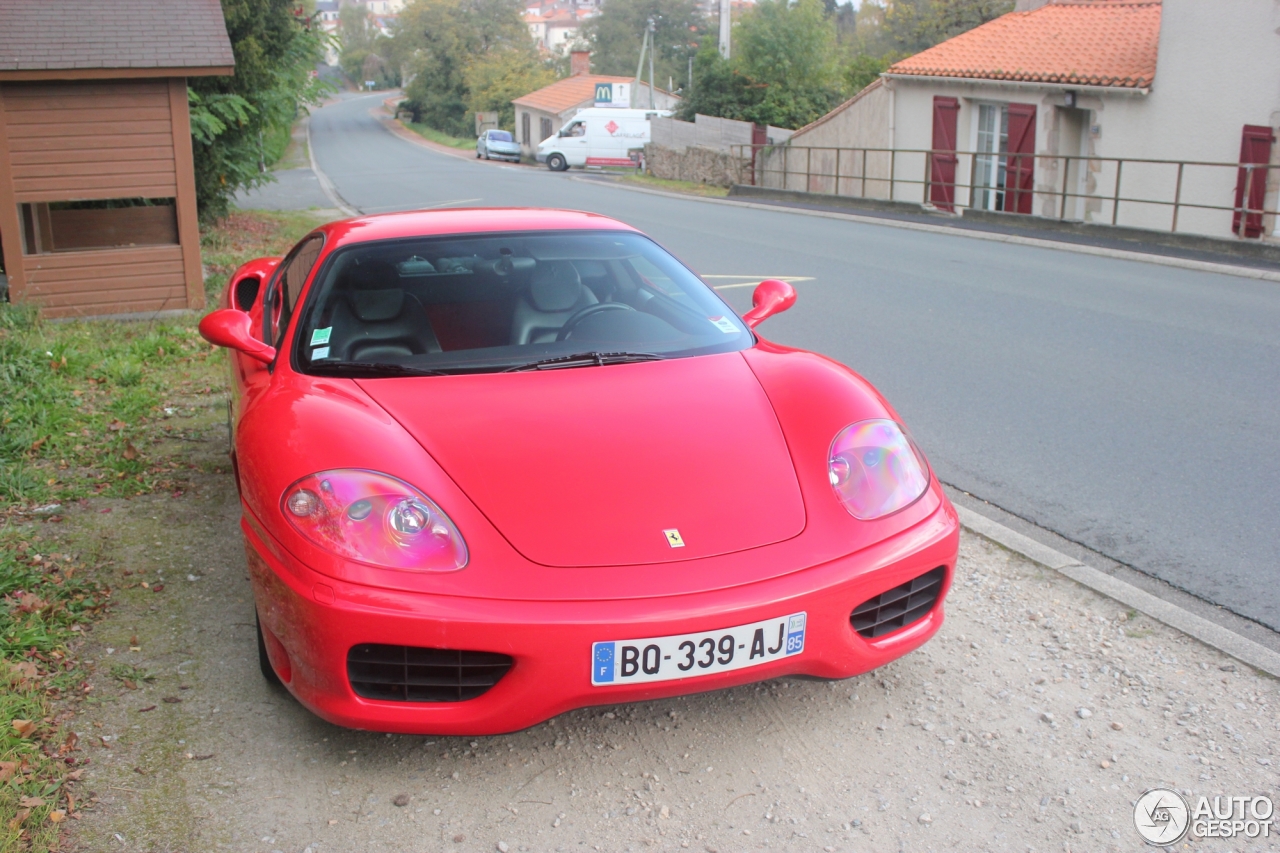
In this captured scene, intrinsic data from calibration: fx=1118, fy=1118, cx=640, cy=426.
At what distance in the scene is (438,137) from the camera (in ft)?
240

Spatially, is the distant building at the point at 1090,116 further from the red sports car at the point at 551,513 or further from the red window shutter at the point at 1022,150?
the red sports car at the point at 551,513

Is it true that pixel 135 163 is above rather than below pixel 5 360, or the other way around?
above

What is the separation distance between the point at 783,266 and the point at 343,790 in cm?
1092

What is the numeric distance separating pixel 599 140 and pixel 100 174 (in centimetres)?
3689

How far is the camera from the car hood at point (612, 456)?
286 cm

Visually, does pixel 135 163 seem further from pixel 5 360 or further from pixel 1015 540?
pixel 1015 540

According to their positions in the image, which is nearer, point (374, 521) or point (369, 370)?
point (374, 521)

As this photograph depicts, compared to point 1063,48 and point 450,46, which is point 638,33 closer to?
point 450,46

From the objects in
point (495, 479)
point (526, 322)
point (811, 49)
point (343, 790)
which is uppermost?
point (811, 49)

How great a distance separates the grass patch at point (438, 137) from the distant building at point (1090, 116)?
39487mm

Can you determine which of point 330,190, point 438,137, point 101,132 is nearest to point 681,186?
point 330,190

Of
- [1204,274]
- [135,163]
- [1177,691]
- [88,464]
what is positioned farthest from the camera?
[1204,274]

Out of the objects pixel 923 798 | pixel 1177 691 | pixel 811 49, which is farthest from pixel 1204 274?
pixel 811 49

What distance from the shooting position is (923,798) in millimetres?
2795
